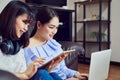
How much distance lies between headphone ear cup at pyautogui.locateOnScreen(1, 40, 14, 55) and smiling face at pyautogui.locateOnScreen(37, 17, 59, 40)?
293 mm

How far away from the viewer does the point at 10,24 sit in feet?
2.62

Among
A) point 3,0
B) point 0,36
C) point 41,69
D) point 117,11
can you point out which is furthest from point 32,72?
point 117,11

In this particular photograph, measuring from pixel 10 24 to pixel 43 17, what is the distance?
0.31 m

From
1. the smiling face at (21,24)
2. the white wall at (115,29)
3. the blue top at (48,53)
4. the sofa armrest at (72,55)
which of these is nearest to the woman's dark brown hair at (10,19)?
the smiling face at (21,24)

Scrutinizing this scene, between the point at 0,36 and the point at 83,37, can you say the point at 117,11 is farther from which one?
the point at 0,36

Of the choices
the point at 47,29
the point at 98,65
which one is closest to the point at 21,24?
the point at 47,29

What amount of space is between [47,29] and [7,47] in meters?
0.33

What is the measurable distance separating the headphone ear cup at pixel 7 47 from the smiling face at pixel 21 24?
0.06 m

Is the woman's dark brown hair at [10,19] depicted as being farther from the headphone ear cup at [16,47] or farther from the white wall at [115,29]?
the white wall at [115,29]

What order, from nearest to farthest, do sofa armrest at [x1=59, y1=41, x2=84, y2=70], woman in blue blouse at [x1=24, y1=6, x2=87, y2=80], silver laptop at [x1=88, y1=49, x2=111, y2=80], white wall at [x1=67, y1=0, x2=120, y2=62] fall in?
silver laptop at [x1=88, y1=49, x2=111, y2=80] → woman in blue blouse at [x1=24, y1=6, x2=87, y2=80] → sofa armrest at [x1=59, y1=41, x2=84, y2=70] → white wall at [x1=67, y1=0, x2=120, y2=62]

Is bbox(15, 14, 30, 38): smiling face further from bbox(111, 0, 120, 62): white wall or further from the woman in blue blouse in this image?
bbox(111, 0, 120, 62): white wall

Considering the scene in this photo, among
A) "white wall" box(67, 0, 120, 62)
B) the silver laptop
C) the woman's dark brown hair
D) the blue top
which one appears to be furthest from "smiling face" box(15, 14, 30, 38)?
"white wall" box(67, 0, 120, 62)

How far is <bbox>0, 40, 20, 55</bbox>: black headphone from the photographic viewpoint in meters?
0.78

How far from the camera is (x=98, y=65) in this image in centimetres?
98
